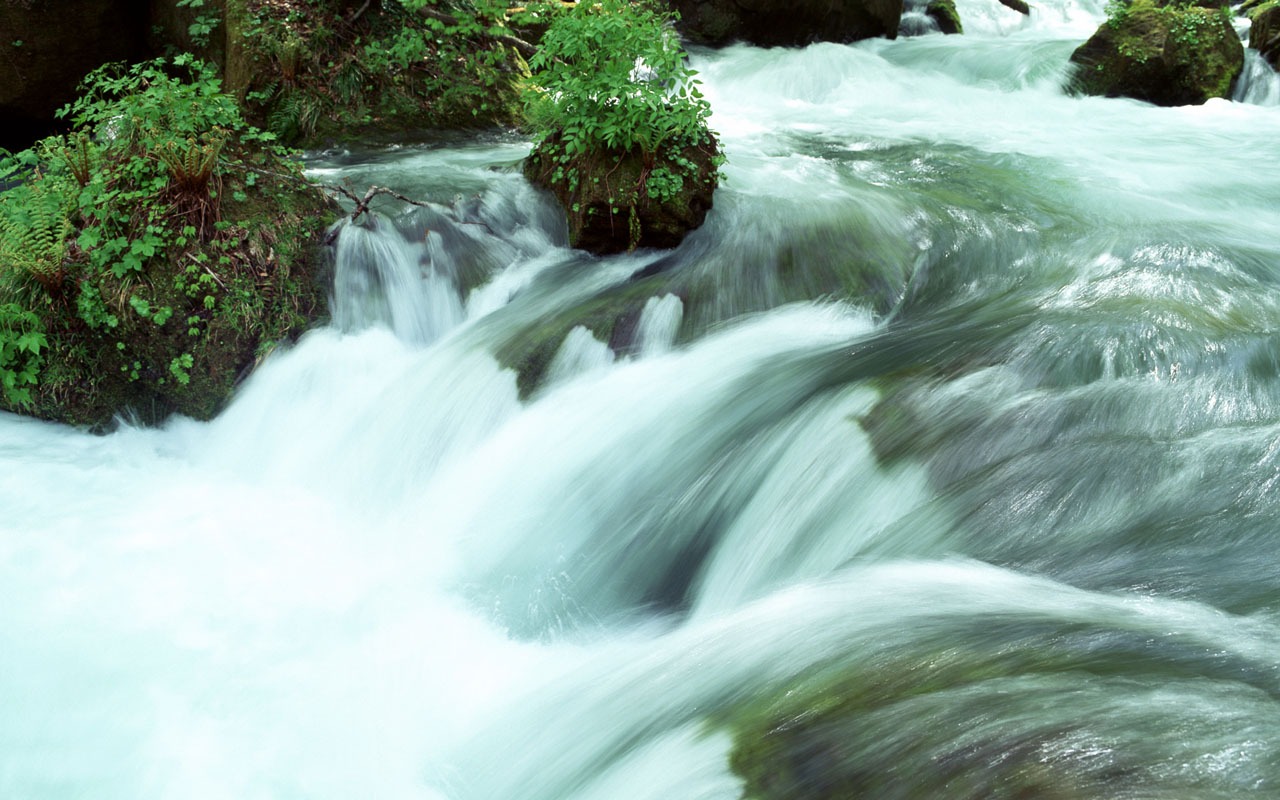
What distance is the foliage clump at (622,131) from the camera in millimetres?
4840

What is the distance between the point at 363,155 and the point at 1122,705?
5.96 metres

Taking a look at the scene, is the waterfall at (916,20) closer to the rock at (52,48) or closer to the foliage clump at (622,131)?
the foliage clump at (622,131)

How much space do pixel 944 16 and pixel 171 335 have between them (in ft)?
34.9

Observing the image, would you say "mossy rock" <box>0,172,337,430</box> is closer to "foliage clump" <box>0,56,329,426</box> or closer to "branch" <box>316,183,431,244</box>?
"foliage clump" <box>0,56,329,426</box>

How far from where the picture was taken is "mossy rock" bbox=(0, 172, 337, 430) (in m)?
4.57

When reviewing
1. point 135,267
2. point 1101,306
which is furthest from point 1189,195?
point 135,267

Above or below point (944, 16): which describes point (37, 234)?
below

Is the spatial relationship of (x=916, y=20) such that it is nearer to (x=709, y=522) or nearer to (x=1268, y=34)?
(x=1268, y=34)

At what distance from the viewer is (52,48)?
25.7 feet

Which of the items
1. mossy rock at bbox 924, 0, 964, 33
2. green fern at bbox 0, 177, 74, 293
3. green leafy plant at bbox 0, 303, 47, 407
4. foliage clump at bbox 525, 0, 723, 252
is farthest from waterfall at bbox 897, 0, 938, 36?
green leafy plant at bbox 0, 303, 47, 407

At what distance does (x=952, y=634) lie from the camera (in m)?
2.38

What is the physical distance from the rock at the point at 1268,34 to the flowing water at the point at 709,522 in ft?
13.9

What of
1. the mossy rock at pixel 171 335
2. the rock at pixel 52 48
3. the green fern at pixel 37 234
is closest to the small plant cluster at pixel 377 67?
the rock at pixel 52 48

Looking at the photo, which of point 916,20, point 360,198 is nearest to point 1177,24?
point 916,20
